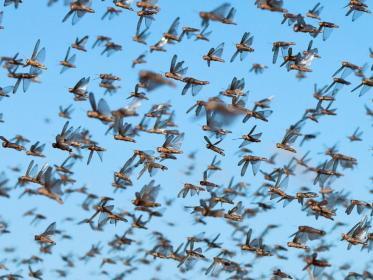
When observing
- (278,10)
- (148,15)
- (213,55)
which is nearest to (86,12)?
(148,15)

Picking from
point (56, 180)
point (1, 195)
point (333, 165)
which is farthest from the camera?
point (333, 165)

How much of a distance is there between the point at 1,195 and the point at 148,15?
370 inches

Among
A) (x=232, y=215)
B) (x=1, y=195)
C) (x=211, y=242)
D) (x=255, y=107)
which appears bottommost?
(x=211, y=242)

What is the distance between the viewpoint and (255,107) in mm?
31641

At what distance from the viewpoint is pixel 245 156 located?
113 ft

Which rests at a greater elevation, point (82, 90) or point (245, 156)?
point (82, 90)

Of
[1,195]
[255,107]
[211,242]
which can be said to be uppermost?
[255,107]

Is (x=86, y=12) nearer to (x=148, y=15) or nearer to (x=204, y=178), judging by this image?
(x=148, y=15)

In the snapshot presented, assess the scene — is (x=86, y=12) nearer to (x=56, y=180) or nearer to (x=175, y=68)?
(x=175, y=68)

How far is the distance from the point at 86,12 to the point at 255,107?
7875 millimetres

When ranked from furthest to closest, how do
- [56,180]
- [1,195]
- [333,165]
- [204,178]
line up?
1. [204,178]
2. [333,165]
3. [1,195]
4. [56,180]

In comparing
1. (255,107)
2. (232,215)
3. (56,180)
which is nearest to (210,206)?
(232,215)

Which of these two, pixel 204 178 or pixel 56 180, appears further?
pixel 204 178

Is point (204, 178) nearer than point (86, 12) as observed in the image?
No
